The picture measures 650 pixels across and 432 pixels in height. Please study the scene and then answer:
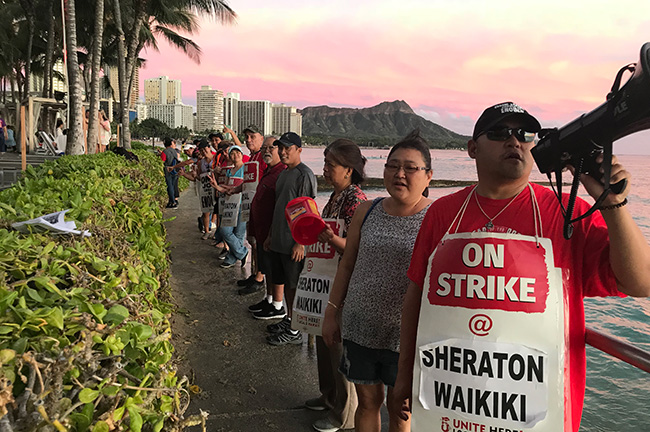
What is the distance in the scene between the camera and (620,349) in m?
1.80

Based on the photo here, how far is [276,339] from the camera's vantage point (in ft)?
15.6

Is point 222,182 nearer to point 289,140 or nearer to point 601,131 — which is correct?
point 289,140

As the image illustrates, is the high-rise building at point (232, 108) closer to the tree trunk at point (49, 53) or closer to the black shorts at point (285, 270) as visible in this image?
the tree trunk at point (49, 53)

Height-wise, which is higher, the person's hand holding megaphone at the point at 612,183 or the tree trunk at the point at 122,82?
the tree trunk at the point at 122,82

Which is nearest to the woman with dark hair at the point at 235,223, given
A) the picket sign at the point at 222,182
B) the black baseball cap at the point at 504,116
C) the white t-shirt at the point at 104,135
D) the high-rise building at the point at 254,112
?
the picket sign at the point at 222,182

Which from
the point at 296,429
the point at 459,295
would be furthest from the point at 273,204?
the point at 459,295

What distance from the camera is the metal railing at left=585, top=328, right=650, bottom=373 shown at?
170 cm

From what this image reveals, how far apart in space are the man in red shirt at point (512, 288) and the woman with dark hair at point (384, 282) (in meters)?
0.68

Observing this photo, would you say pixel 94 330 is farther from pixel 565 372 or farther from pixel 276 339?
pixel 276 339

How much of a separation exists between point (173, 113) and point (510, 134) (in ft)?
393

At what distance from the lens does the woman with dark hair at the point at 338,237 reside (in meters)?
3.33

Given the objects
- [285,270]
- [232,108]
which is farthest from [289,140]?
[232,108]

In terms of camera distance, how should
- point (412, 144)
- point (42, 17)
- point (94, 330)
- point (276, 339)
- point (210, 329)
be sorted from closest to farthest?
1. point (94, 330)
2. point (412, 144)
3. point (276, 339)
4. point (210, 329)
5. point (42, 17)

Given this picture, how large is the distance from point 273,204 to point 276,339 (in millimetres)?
1425
